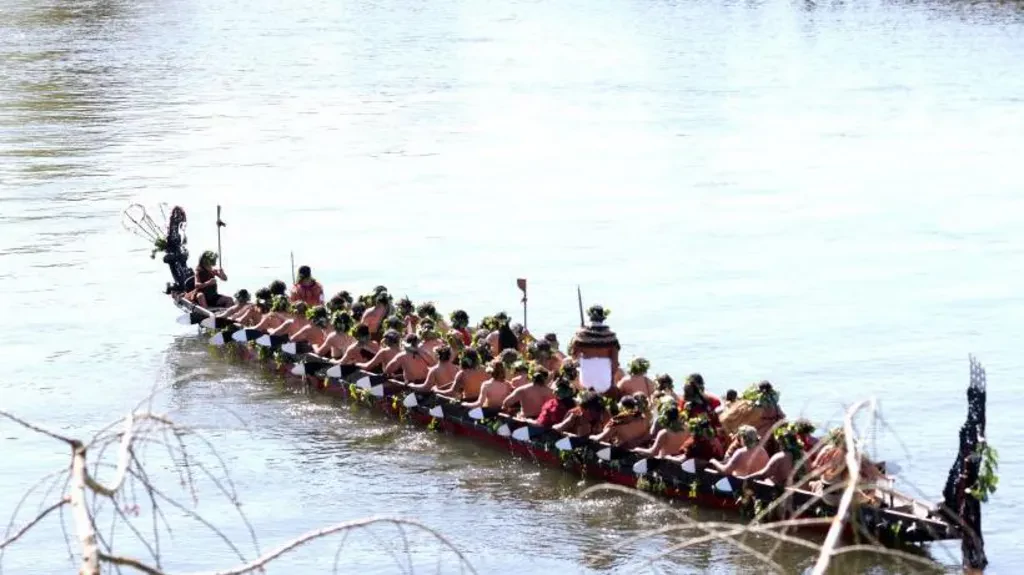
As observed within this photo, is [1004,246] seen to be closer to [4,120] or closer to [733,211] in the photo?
[733,211]

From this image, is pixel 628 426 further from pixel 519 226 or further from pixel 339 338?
pixel 519 226

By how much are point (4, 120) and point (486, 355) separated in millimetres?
36360

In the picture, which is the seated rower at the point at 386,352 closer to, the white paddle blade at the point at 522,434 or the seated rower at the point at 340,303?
the seated rower at the point at 340,303

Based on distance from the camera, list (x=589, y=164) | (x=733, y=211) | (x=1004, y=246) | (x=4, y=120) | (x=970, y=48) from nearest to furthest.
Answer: (x=1004, y=246)
(x=733, y=211)
(x=589, y=164)
(x=4, y=120)
(x=970, y=48)

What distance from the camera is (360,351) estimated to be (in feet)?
82.6

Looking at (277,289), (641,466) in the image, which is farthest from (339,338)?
(641,466)

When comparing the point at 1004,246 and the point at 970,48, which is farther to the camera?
the point at 970,48

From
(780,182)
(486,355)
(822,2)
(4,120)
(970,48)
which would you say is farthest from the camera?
(822,2)

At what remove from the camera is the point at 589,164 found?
48.4m

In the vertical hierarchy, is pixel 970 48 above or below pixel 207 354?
above

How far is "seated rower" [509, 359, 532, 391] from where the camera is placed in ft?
73.9

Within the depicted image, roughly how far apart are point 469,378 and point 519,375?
2.60ft

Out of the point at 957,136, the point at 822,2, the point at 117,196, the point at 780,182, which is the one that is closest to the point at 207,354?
the point at 117,196

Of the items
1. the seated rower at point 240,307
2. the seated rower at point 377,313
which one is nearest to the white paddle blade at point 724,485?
the seated rower at point 377,313
